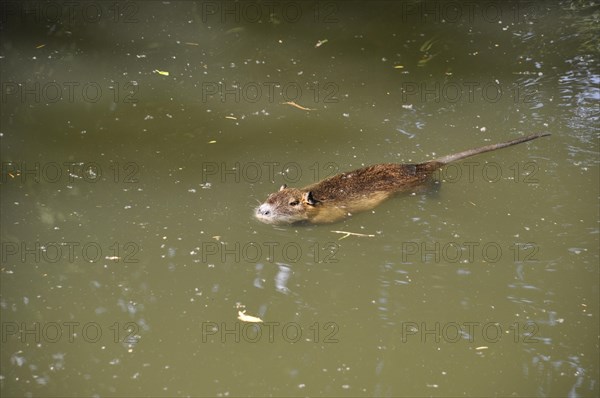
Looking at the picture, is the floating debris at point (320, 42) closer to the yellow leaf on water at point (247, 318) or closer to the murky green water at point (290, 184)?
the murky green water at point (290, 184)

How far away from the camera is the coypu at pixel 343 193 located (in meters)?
4.10

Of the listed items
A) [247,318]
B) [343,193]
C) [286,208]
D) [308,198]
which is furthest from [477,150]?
[247,318]

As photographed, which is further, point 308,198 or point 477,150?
point 477,150

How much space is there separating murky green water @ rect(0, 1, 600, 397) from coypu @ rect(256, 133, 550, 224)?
8 cm

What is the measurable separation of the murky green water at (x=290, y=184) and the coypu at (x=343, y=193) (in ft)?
0.27

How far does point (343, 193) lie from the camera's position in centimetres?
424

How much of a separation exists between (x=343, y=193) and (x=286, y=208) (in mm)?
391

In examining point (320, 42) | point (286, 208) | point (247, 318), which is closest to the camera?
point (247, 318)

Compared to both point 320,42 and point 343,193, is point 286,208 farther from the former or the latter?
point 320,42

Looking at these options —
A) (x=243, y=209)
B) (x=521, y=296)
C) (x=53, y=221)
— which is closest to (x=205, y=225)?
(x=243, y=209)

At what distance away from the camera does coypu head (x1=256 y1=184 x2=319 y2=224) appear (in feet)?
13.4

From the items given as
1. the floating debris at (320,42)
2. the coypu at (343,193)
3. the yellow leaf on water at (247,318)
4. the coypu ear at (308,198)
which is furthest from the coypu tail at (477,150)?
the floating debris at (320,42)

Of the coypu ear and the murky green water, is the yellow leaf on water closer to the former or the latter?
the murky green water

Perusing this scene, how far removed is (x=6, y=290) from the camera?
3.69 m
